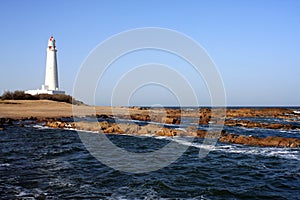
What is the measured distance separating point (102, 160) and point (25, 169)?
3.97 metres

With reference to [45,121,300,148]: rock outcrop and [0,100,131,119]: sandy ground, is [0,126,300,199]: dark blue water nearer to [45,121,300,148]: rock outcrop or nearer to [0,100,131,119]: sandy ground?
[45,121,300,148]: rock outcrop

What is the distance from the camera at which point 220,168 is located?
15.0m

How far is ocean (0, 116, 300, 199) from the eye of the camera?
10.9m

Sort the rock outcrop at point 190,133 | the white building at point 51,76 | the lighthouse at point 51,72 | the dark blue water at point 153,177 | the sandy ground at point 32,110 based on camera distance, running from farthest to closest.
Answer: the lighthouse at point 51,72, the white building at point 51,76, the sandy ground at point 32,110, the rock outcrop at point 190,133, the dark blue water at point 153,177

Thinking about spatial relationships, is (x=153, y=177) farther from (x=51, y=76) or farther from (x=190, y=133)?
(x=51, y=76)

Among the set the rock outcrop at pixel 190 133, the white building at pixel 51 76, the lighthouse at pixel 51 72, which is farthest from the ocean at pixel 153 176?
the lighthouse at pixel 51 72

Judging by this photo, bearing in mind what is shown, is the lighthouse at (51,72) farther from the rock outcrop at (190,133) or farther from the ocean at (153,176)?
the ocean at (153,176)

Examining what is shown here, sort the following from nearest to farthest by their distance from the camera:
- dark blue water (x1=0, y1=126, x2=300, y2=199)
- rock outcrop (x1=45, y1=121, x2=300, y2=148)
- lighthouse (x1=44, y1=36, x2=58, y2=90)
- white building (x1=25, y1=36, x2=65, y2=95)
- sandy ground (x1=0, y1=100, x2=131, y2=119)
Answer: dark blue water (x1=0, y1=126, x2=300, y2=199) → rock outcrop (x1=45, y1=121, x2=300, y2=148) → sandy ground (x1=0, y1=100, x2=131, y2=119) → white building (x1=25, y1=36, x2=65, y2=95) → lighthouse (x1=44, y1=36, x2=58, y2=90)

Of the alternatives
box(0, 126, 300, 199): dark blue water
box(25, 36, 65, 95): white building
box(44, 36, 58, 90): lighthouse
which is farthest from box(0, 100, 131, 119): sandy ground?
box(0, 126, 300, 199): dark blue water

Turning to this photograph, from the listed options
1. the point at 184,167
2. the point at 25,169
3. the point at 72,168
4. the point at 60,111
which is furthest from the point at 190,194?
the point at 60,111

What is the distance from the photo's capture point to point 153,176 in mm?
13469

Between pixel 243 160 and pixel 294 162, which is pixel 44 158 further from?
pixel 294 162

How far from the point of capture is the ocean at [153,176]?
10.9 meters

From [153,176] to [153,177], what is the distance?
0.62 ft
